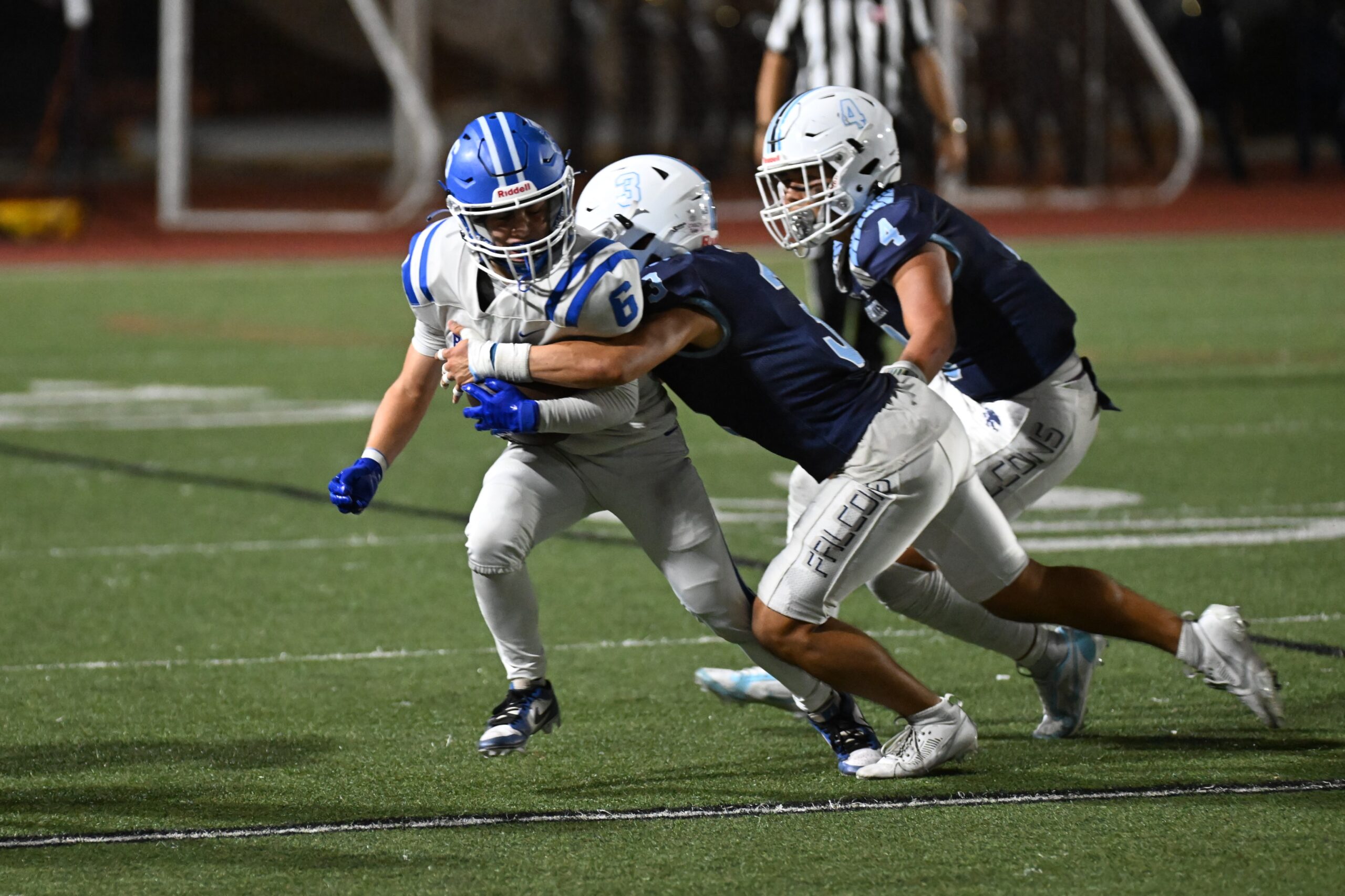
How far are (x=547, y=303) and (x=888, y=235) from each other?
2.77ft

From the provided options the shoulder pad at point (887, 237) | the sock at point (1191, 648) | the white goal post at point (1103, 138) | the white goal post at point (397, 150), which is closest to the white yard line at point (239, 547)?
the shoulder pad at point (887, 237)

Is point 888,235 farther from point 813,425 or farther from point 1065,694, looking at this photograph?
point 1065,694

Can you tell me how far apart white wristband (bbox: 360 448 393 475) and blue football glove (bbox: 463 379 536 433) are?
342 millimetres

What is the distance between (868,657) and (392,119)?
87.4 feet

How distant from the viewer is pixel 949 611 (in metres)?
4.38

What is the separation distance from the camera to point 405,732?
14.3 ft

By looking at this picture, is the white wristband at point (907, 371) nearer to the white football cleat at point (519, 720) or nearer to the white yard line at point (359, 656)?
the white football cleat at point (519, 720)

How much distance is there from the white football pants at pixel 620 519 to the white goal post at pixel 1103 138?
45.6ft

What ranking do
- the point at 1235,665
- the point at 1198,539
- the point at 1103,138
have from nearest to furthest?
the point at 1235,665 < the point at 1198,539 < the point at 1103,138

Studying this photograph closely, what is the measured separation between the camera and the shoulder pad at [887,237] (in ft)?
14.0

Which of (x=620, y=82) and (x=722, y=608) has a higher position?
(x=722, y=608)

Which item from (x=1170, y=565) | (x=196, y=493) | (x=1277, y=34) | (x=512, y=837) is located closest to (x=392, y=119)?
(x=1277, y=34)

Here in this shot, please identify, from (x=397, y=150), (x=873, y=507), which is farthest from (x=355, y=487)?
(x=397, y=150)

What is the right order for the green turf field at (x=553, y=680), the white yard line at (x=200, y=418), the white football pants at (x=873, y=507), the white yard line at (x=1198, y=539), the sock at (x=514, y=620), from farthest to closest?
1. the white yard line at (x=200, y=418)
2. the white yard line at (x=1198, y=539)
3. the sock at (x=514, y=620)
4. the white football pants at (x=873, y=507)
5. the green turf field at (x=553, y=680)
